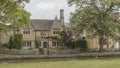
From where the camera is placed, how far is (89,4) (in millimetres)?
79750

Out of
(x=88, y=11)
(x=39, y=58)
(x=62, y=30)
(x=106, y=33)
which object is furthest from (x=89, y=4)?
(x=39, y=58)

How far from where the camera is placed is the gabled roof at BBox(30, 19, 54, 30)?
10094 centimetres

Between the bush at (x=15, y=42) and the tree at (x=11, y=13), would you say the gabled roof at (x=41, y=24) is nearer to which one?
the bush at (x=15, y=42)

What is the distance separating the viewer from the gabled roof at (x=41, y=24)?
331 feet

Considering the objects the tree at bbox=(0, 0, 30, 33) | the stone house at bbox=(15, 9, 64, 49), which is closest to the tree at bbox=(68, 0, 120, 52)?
the tree at bbox=(0, 0, 30, 33)

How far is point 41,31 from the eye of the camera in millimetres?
100812

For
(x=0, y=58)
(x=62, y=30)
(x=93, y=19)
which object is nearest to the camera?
(x=0, y=58)

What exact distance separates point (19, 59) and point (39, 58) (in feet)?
9.93

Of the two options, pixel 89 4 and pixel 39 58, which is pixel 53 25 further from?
pixel 39 58

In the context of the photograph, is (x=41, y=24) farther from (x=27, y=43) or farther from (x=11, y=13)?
(x=11, y=13)

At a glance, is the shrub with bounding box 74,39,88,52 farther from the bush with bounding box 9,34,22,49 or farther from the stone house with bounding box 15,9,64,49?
the bush with bounding box 9,34,22,49

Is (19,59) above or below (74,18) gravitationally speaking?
below

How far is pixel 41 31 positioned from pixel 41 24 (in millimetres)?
2312

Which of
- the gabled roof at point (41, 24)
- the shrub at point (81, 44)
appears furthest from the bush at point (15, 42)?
the shrub at point (81, 44)
